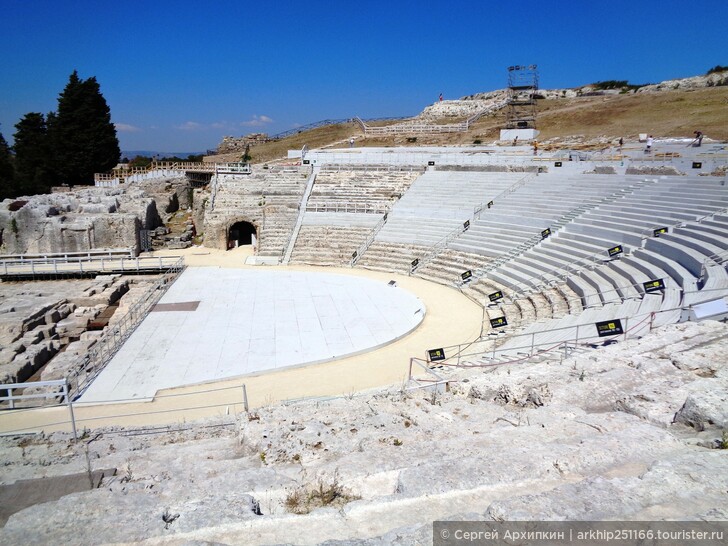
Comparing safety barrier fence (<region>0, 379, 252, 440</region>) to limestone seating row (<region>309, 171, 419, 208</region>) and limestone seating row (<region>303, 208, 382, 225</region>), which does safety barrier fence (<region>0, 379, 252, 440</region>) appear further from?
limestone seating row (<region>309, 171, 419, 208</region>)

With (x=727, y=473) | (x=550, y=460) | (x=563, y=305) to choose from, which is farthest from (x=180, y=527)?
(x=563, y=305)

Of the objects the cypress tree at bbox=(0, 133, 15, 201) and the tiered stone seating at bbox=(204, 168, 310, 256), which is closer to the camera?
the tiered stone seating at bbox=(204, 168, 310, 256)

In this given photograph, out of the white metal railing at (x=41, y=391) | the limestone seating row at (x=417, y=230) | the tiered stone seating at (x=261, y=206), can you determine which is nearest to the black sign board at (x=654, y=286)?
the limestone seating row at (x=417, y=230)

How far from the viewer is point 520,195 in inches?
987

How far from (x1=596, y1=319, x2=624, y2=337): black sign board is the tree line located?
4336 cm

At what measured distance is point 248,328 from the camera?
14.2 meters

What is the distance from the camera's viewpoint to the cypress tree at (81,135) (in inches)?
1614

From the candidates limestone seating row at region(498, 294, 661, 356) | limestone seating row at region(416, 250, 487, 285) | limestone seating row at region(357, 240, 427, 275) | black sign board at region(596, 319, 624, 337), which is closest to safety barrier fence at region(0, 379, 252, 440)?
limestone seating row at region(498, 294, 661, 356)

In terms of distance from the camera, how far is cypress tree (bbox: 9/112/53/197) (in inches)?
1621

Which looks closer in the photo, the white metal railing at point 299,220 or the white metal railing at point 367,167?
the white metal railing at point 299,220

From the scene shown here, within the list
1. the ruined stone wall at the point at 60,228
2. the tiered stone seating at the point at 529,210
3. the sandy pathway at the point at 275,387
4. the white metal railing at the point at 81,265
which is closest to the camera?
the sandy pathway at the point at 275,387

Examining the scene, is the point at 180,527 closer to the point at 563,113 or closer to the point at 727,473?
the point at 727,473

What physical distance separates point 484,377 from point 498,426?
2532 millimetres

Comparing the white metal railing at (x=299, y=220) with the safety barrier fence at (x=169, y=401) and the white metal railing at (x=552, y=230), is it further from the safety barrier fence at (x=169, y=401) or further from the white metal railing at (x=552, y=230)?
the safety barrier fence at (x=169, y=401)
